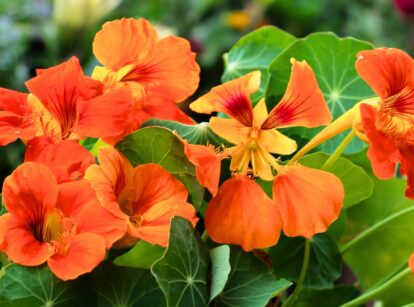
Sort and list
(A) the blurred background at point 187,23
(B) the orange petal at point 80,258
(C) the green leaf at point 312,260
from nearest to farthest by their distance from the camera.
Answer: (B) the orange petal at point 80,258, (C) the green leaf at point 312,260, (A) the blurred background at point 187,23

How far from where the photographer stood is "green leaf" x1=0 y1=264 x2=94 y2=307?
0.35 m

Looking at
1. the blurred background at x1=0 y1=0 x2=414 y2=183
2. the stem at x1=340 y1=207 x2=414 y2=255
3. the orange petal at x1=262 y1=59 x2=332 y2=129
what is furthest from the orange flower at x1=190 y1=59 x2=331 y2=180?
the blurred background at x1=0 y1=0 x2=414 y2=183

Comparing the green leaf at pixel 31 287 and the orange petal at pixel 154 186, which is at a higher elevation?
the orange petal at pixel 154 186

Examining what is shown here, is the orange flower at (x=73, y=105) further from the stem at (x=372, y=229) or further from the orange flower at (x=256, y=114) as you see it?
the stem at (x=372, y=229)

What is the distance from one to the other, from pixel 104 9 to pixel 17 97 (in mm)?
1665

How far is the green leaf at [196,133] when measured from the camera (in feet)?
1.29

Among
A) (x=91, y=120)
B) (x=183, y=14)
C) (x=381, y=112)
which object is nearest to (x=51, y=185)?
(x=91, y=120)

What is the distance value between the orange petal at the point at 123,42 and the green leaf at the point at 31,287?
0.12m

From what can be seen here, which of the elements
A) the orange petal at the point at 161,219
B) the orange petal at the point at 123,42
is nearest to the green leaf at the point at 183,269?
the orange petal at the point at 161,219

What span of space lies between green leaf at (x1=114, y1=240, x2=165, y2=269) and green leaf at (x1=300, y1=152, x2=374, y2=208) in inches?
3.4

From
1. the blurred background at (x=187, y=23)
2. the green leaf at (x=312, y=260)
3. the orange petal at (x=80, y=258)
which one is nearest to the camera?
the orange petal at (x=80, y=258)

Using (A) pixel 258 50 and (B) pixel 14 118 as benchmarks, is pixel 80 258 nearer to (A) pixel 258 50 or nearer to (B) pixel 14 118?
(B) pixel 14 118

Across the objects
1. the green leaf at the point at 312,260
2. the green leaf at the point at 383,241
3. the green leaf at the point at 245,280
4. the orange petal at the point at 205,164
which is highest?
the orange petal at the point at 205,164

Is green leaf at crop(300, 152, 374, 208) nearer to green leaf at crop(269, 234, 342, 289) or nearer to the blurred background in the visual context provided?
green leaf at crop(269, 234, 342, 289)
